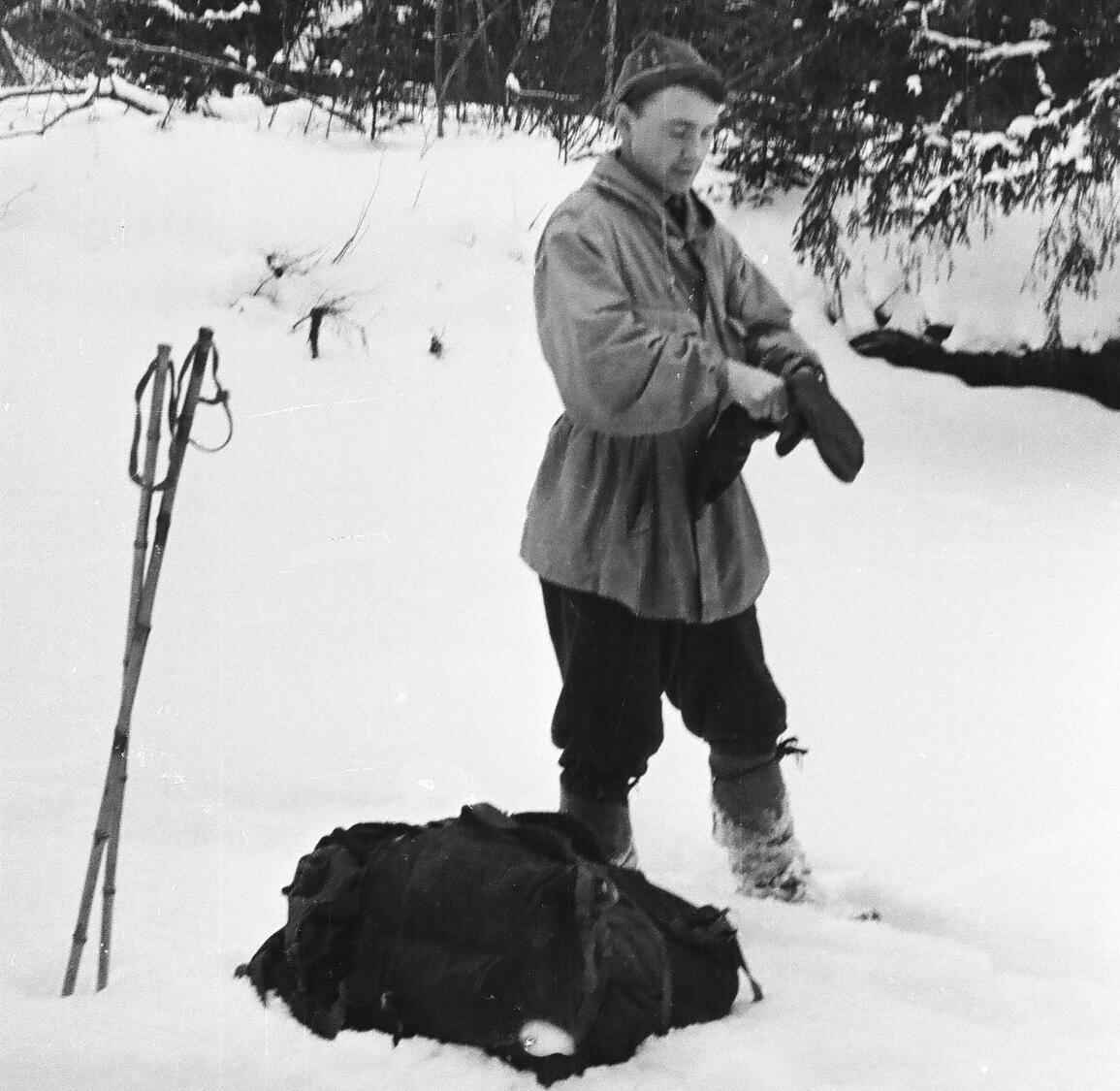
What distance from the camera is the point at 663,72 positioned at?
83.3 inches

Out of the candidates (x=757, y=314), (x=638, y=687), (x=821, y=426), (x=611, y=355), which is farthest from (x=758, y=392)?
(x=638, y=687)

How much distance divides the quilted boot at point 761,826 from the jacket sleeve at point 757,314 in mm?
727

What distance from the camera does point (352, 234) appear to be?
6.12 m

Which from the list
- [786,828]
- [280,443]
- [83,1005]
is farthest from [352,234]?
[83,1005]

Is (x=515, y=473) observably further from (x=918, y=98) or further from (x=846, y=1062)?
(x=846, y=1062)

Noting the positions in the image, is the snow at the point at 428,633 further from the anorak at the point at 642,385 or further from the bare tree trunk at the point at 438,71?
the anorak at the point at 642,385

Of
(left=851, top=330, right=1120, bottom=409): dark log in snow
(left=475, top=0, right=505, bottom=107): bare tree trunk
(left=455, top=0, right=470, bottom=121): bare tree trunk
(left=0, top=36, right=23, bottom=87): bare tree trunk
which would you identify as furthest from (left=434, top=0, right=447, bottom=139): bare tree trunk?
(left=851, top=330, right=1120, bottom=409): dark log in snow

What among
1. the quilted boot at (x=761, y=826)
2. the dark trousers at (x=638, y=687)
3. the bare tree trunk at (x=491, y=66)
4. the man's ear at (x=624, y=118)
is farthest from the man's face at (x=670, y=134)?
the bare tree trunk at (x=491, y=66)

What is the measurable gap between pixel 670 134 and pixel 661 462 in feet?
1.76

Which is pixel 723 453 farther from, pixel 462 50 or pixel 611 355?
pixel 462 50

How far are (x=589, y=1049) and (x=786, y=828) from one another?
80 cm

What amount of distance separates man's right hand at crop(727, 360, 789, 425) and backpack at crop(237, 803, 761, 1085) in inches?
28.3

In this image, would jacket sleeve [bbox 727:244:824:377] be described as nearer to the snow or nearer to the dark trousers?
the dark trousers

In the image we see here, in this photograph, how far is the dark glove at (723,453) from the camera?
213 centimetres
